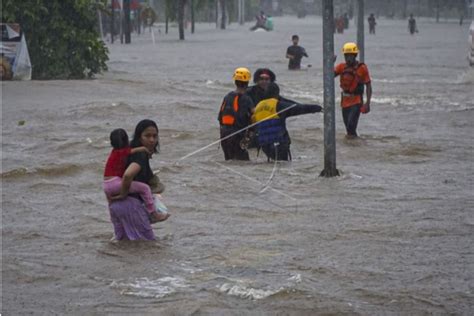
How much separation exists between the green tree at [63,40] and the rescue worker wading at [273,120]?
51.7 ft

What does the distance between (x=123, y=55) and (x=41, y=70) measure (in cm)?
1677

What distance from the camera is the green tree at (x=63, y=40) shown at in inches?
1193

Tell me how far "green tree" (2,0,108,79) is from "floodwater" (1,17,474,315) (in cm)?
677

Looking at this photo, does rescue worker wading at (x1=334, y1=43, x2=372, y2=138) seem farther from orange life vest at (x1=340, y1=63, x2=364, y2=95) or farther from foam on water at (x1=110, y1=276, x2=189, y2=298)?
foam on water at (x1=110, y1=276, x2=189, y2=298)

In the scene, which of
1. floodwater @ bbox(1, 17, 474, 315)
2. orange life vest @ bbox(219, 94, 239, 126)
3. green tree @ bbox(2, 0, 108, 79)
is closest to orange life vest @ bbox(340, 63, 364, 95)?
floodwater @ bbox(1, 17, 474, 315)

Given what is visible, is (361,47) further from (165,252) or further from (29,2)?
(165,252)

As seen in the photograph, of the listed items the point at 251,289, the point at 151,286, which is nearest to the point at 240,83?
the point at 151,286

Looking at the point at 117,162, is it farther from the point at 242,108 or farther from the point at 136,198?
the point at 242,108

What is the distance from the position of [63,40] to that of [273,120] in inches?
656

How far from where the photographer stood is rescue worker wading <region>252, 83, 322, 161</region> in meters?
14.5

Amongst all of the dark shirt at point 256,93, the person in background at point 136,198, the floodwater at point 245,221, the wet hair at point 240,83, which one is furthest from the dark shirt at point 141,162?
the dark shirt at point 256,93

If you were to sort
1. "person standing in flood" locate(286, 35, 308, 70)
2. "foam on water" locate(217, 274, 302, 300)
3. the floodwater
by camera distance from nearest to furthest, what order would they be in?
"foam on water" locate(217, 274, 302, 300)
the floodwater
"person standing in flood" locate(286, 35, 308, 70)

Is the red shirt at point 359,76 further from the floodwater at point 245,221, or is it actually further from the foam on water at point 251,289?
the foam on water at point 251,289

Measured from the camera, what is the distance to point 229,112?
14.7 m
